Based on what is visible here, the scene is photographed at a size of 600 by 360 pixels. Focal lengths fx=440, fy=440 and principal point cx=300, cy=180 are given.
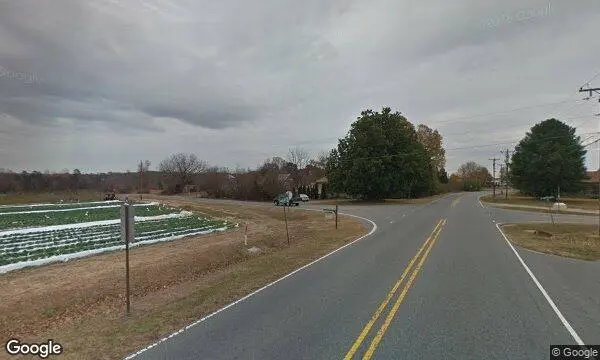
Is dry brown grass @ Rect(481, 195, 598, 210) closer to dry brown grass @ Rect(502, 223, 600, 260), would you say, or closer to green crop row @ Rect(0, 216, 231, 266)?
dry brown grass @ Rect(502, 223, 600, 260)

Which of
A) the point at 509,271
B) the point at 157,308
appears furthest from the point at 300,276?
the point at 509,271

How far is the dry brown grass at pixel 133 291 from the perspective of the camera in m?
8.11

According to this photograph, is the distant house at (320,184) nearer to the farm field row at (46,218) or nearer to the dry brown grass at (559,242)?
the farm field row at (46,218)

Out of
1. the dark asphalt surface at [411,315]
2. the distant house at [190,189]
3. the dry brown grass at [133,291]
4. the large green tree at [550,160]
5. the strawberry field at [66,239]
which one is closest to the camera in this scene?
the dark asphalt surface at [411,315]

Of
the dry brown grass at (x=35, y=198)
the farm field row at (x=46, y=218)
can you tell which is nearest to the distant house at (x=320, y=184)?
the dry brown grass at (x=35, y=198)

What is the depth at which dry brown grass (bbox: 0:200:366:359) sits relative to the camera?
8109mm

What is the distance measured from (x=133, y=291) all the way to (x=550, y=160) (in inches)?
3098

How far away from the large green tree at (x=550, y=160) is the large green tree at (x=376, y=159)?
22.7 m

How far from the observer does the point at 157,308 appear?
32.5ft

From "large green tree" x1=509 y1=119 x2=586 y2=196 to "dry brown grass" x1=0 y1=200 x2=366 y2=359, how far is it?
6888cm

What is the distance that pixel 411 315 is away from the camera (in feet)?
28.3

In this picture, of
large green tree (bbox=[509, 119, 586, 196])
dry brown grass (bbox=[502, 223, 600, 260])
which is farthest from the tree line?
dry brown grass (bbox=[502, 223, 600, 260])

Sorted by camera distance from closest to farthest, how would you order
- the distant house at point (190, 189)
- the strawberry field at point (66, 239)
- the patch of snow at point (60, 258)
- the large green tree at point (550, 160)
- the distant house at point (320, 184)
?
1. the patch of snow at point (60, 258)
2. the strawberry field at point (66, 239)
3. the large green tree at point (550, 160)
4. the distant house at point (320, 184)
5. the distant house at point (190, 189)

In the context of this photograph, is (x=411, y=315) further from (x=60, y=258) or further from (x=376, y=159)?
(x=376, y=159)
